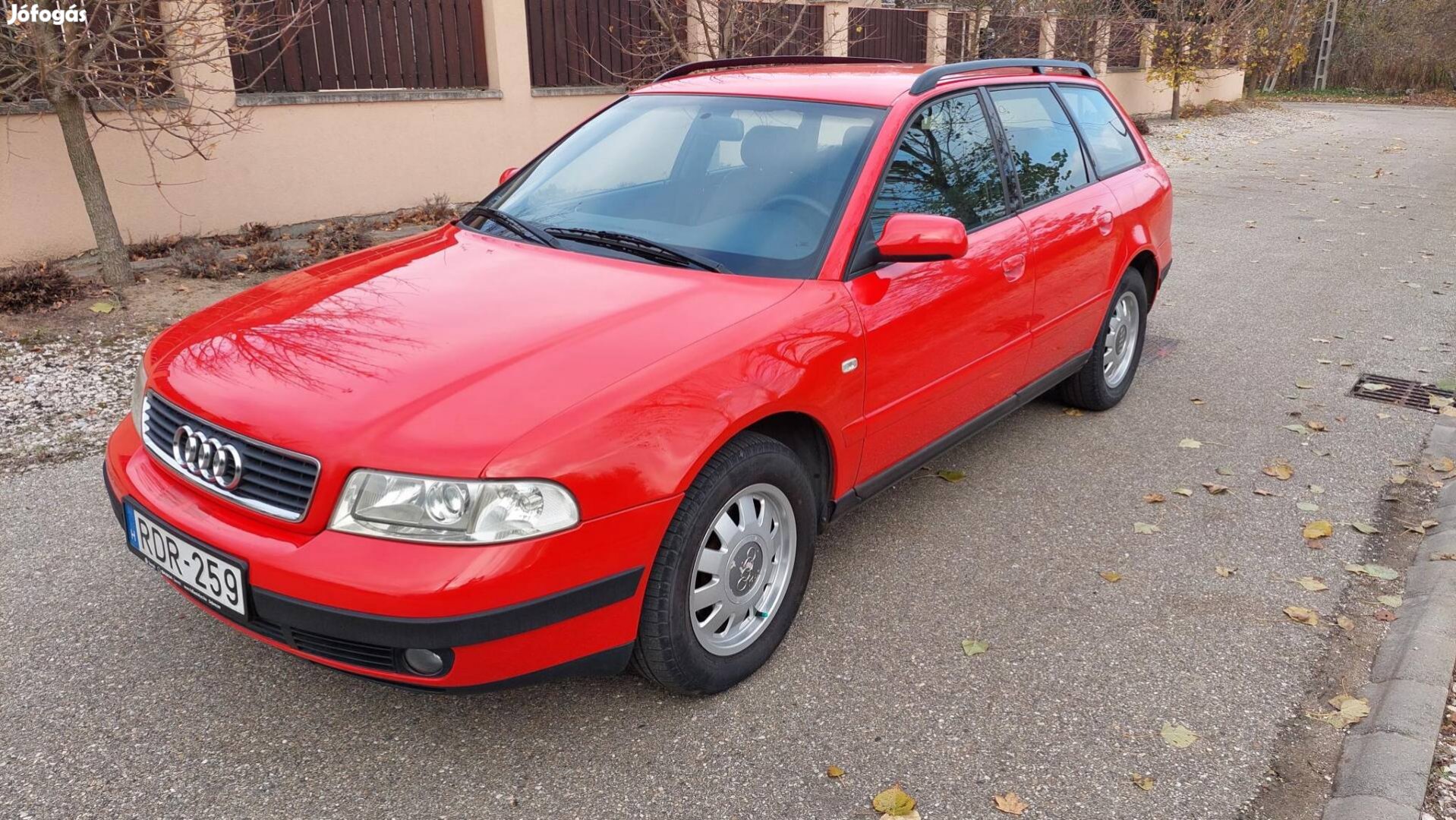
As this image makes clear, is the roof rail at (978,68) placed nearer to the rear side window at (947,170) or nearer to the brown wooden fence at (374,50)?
the rear side window at (947,170)

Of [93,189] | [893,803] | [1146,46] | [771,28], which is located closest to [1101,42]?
[1146,46]

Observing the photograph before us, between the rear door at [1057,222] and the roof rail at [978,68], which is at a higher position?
the roof rail at [978,68]

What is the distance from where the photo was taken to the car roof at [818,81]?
379 cm

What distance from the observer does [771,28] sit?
1292cm

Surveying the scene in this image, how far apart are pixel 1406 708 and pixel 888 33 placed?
47.9 feet

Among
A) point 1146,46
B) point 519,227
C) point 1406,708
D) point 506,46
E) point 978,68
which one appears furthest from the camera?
point 1146,46

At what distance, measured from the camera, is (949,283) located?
3682mm

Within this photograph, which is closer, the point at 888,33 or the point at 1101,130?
the point at 1101,130

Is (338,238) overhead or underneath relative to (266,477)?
underneath

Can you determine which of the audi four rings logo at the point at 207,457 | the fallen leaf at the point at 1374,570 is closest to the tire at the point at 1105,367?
the fallen leaf at the point at 1374,570

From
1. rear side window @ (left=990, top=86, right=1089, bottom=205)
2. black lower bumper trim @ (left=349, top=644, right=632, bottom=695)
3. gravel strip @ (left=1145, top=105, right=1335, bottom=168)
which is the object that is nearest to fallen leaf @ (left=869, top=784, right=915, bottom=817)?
black lower bumper trim @ (left=349, top=644, right=632, bottom=695)

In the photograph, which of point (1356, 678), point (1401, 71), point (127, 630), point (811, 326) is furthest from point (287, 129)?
point (1401, 71)

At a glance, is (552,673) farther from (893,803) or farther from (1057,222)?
(1057,222)

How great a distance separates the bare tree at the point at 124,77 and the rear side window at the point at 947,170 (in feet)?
15.4
